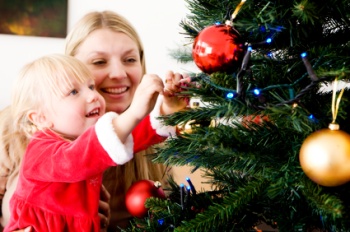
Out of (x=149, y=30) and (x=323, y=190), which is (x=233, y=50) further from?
(x=149, y=30)

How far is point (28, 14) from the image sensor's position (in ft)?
6.00

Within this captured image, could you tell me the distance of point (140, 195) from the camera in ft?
2.32

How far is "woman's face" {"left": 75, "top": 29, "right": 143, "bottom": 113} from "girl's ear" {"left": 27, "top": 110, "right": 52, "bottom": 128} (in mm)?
190

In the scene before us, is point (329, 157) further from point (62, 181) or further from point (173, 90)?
point (62, 181)

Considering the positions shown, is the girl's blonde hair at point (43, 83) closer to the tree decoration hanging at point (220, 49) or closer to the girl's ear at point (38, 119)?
the girl's ear at point (38, 119)

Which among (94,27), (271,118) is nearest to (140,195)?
(271,118)

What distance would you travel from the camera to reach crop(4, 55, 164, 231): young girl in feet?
2.20

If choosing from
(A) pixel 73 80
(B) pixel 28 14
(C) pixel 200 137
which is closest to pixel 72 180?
(A) pixel 73 80

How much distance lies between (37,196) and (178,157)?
1.26 ft

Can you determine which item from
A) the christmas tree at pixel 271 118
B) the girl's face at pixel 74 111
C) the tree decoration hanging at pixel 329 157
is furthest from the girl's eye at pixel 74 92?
the tree decoration hanging at pixel 329 157

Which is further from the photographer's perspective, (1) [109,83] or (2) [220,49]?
(1) [109,83]

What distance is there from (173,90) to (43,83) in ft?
1.08

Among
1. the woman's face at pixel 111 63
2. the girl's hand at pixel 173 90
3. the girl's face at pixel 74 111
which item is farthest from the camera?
the woman's face at pixel 111 63

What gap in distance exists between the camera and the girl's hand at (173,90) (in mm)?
638
